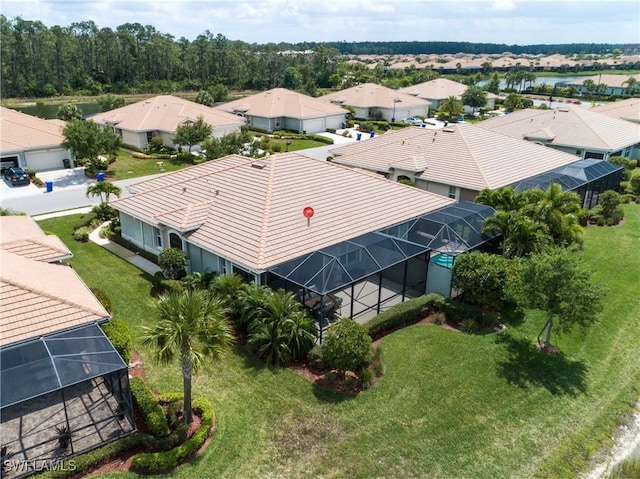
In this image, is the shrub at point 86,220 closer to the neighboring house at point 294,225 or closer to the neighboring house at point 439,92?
the neighboring house at point 294,225

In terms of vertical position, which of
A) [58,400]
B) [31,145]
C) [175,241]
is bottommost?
[58,400]

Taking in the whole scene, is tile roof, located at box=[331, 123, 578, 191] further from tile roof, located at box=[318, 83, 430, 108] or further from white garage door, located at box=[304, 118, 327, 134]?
tile roof, located at box=[318, 83, 430, 108]

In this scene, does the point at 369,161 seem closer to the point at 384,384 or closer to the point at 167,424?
the point at 384,384

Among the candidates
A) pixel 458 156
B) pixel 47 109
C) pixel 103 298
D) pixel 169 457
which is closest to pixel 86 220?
pixel 103 298

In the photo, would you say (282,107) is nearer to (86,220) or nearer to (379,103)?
(379,103)

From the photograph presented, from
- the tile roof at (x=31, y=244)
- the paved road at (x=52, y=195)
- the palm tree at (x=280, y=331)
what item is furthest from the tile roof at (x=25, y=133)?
the palm tree at (x=280, y=331)

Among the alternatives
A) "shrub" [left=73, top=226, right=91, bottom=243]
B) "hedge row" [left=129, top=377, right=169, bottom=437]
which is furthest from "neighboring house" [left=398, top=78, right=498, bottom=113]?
"hedge row" [left=129, top=377, right=169, bottom=437]

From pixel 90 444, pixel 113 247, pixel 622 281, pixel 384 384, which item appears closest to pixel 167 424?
pixel 90 444
